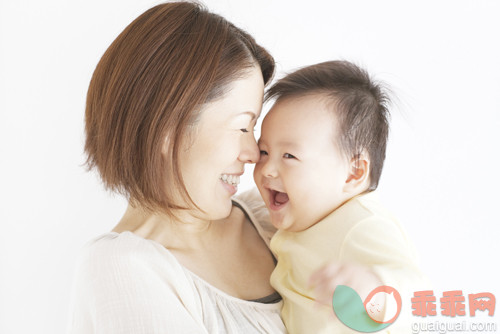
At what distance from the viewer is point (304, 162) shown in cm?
146

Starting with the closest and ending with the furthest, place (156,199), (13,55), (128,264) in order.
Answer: (128,264) → (156,199) → (13,55)

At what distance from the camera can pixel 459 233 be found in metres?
2.51

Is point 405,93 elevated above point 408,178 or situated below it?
above

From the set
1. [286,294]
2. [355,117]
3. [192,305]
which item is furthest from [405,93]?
[192,305]

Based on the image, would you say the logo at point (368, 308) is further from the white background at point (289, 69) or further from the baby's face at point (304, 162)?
the white background at point (289, 69)

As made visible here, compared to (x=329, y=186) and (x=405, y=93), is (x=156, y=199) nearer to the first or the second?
(x=329, y=186)

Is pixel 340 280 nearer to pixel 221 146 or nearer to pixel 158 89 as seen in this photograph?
pixel 221 146

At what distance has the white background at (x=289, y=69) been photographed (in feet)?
7.21

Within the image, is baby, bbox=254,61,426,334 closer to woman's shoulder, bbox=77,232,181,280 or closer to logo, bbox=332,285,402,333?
logo, bbox=332,285,402,333

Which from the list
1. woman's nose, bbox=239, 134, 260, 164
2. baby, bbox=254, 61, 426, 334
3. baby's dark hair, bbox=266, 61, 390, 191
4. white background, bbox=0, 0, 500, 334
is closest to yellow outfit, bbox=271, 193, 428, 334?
baby, bbox=254, 61, 426, 334

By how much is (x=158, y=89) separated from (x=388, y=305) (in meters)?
0.71

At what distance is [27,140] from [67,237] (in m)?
0.42

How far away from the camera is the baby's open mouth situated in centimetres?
155

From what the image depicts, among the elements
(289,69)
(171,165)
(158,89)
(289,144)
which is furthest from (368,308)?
(289,69)
